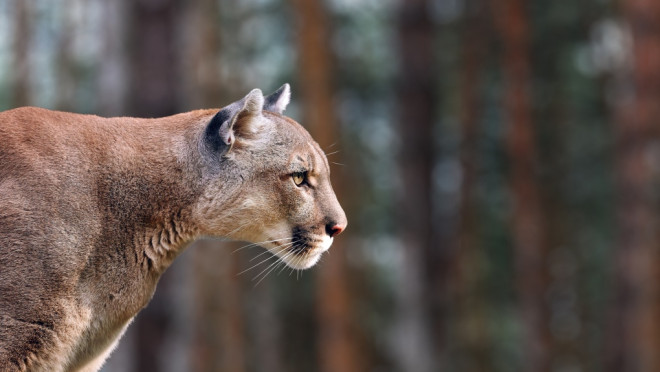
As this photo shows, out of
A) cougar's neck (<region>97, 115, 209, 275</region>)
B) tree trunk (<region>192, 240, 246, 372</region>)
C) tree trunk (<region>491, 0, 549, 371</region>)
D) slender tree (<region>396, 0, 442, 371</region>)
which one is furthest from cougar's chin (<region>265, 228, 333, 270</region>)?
tree trunk (<region>192, 240, 246, 372</region>)

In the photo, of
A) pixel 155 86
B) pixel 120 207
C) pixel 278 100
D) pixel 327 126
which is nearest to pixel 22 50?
pixel 327 126

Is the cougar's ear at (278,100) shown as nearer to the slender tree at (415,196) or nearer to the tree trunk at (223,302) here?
the slender tree at (415,196)

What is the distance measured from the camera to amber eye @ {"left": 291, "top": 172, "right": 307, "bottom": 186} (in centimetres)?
516

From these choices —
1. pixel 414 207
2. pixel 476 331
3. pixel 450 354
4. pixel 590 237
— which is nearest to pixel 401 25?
pixel 414 207

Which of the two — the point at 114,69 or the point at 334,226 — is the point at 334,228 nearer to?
the point at 334,226

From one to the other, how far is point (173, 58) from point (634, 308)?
10.3 m

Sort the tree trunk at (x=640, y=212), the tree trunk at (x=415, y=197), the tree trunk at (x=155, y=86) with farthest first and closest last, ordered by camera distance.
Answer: the tree trunk at (x=415, y=197), the tree trunk at (x=640, y=212), the tree trunk at (x=155, y=86)

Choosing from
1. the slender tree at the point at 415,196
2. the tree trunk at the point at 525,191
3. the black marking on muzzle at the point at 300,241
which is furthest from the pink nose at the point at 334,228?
the tree trunk at the point at 525,191

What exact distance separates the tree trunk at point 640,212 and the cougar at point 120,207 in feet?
45.8

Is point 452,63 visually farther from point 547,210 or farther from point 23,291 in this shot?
point 23,291

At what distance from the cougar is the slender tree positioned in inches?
505

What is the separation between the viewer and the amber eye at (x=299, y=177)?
5.16m

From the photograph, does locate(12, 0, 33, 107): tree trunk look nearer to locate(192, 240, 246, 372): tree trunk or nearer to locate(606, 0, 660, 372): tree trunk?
locate(192, 240, 246, 372): tree trunk

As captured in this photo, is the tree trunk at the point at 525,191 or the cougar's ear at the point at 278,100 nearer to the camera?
the cougar's ear at the point at 278,100
